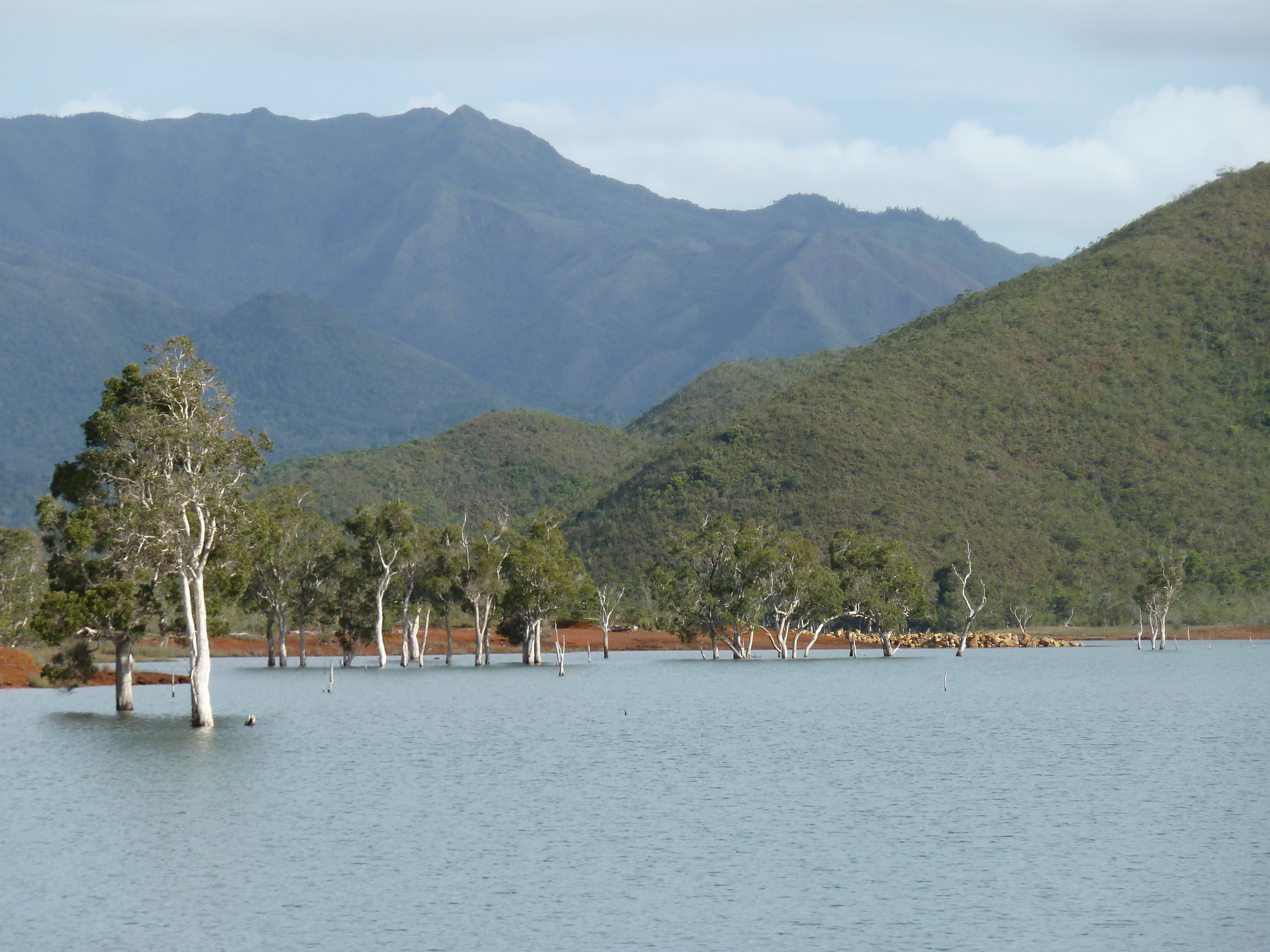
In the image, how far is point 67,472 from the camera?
2461 inches

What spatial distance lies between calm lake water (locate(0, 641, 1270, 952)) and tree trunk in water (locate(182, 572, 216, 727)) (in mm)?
891

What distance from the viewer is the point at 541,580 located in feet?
343

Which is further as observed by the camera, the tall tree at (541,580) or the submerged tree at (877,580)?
the submerged tree at (877,580)

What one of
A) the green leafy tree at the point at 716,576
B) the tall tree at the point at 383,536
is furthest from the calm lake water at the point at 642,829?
the green leafy tree at the point at 716,576

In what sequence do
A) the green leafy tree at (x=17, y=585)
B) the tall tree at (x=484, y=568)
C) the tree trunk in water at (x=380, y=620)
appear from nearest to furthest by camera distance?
the tall tree at (x=484, y=568) < the tree trunk in water at (x=380, y=620) < the green leafy tree at (x=17, y=585)

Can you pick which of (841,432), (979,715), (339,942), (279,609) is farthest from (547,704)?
(841,432)

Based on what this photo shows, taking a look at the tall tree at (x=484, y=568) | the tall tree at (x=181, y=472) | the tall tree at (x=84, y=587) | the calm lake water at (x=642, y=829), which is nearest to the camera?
the calm lake water at (x=642, y=829)

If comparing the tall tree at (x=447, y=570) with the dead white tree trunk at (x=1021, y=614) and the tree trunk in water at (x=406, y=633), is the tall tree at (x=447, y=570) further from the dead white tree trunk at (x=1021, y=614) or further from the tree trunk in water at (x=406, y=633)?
the dead white tree trunk at (x=1021, y=614)

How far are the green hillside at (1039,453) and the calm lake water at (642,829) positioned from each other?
297 feet

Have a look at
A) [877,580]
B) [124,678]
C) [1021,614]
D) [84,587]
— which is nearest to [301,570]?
[124,678]

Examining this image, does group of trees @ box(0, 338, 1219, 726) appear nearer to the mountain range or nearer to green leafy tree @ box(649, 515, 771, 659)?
green leafy tree @ box(649, 515, 771, 659)

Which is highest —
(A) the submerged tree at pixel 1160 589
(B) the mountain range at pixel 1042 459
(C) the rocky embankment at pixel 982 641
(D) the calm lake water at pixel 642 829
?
(B) the mountain range at pixel 1042 459

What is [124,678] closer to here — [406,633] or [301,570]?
[301,570]

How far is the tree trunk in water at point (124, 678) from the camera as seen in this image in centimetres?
6706
